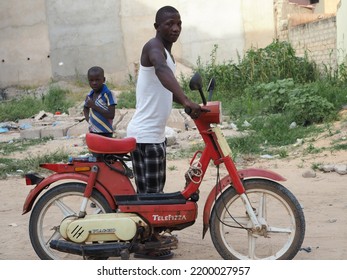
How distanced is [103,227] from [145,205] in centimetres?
28

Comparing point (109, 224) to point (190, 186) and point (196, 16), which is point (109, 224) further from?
point (196, 16)

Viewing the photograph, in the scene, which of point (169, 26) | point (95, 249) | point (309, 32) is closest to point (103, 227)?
point (95, 249)

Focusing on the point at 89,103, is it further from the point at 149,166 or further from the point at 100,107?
the point at 149,166

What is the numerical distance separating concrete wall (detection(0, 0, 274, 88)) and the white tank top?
13.0 meters

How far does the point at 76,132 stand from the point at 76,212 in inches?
269

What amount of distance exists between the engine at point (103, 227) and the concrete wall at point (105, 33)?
13.3m

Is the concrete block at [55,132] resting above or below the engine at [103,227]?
below

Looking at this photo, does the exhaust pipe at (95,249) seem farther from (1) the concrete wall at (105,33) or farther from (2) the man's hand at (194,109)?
(1) the concrete wall at (105,33)

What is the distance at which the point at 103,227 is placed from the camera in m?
3.66

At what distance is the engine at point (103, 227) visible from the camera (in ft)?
11.9

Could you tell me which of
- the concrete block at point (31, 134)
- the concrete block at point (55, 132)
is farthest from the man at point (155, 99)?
the concrete block at point (31, 134)

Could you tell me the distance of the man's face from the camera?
3.66m

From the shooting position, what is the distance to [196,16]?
1672 cm
